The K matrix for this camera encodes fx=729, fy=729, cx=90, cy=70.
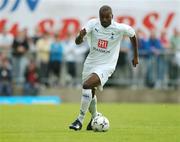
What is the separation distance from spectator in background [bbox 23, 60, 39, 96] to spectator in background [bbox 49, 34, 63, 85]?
671 millimetres

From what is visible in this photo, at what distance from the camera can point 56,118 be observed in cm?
1944

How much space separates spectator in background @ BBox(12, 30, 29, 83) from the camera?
29328mm

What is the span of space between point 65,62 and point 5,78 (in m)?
2.53

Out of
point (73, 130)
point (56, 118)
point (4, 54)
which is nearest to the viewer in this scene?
point (73, 130)

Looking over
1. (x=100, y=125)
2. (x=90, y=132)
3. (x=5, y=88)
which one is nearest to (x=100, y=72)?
(x=100, y=125)

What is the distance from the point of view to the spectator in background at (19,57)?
29328 mm

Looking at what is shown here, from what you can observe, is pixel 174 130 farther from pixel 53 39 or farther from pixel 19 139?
pixel 53 39

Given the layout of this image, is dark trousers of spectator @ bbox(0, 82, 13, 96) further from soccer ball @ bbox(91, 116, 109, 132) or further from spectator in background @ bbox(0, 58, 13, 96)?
soccer ball @ bbox(91, 116, 109, 132)

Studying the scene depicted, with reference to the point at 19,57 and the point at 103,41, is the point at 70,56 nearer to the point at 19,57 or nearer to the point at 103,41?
the point at 19,57

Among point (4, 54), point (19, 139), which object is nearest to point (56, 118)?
point (19, 139)

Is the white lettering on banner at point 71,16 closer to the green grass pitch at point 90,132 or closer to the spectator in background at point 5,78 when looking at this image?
the spectator in background at point 5,78

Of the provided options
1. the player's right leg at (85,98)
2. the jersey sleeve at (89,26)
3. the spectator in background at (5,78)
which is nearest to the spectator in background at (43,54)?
the spectator in background at (5,78)

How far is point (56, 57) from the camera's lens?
2980cm

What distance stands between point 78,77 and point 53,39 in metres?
1.87
